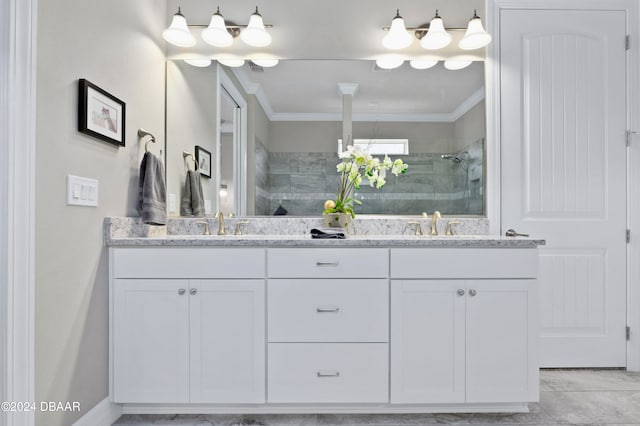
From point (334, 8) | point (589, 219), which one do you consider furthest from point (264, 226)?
point (589, 219)

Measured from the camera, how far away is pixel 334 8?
8.05ft

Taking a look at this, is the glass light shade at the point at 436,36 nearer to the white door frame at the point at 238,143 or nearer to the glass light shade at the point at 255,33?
the glass light shade at the point at 255,33

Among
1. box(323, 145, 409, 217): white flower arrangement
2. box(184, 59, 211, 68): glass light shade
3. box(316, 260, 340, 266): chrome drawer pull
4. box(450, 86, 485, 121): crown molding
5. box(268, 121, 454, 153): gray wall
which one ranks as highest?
box(184, 59, 211, 68): glass light shade

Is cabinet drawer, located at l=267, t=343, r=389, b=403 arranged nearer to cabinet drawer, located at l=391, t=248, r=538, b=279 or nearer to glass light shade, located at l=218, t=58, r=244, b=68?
cabinet drawer, located at l=391, t=248, r=538, b=279

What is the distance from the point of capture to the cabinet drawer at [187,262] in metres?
1.75

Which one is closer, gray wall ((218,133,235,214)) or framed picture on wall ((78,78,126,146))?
framed picture on wall ((78,78,126,146))

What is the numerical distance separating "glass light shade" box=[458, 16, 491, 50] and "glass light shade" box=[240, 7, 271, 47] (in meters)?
1.23

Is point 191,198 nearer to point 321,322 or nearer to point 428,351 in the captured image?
point 321,322

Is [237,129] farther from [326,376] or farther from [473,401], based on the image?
[473,401]

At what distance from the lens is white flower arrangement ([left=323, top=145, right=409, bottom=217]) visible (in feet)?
7.47

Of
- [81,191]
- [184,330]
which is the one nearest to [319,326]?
[184,330]

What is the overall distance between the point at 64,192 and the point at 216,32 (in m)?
1.37

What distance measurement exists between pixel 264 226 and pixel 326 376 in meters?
0.99

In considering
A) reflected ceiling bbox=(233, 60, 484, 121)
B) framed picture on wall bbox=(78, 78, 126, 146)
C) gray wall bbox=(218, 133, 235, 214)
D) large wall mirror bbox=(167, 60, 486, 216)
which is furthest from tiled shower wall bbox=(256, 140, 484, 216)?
framed picture on wall bbox=(78, 78, 126, 146)
